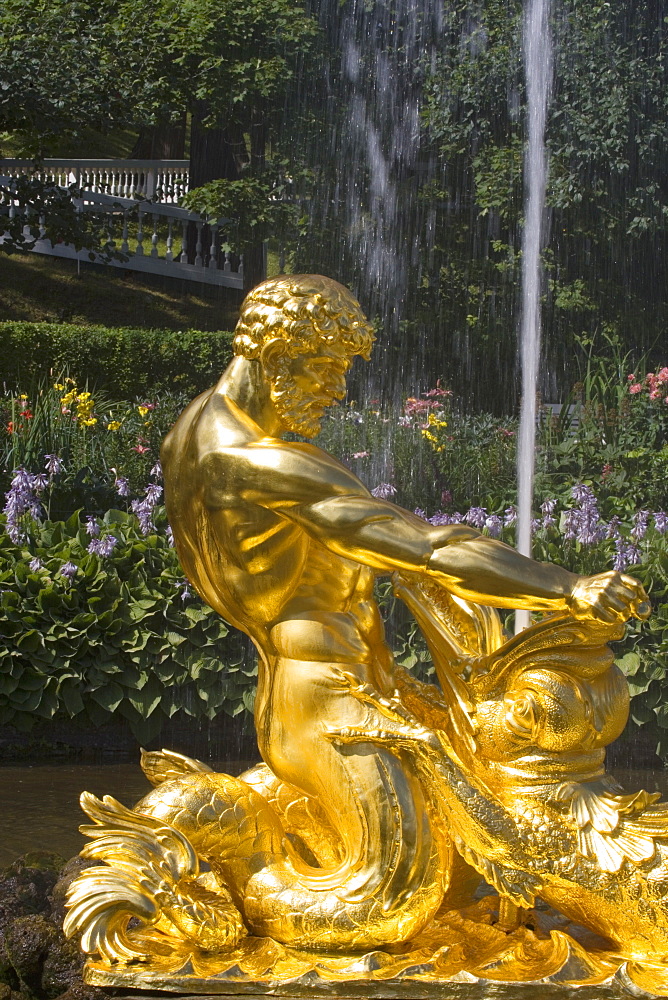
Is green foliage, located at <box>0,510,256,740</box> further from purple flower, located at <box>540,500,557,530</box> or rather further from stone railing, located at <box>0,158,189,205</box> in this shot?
stone railing, located at <box>0,158,189,205</box>

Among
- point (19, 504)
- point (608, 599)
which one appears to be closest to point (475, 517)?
point (19, 504)

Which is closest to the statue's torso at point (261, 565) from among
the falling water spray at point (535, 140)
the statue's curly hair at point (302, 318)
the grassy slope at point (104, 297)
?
the statue's curly hair at point (302, 318)

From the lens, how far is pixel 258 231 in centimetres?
1149

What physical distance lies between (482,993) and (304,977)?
12.0 inches

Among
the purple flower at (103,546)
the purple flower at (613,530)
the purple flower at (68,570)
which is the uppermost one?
the purple flower at (613,530)

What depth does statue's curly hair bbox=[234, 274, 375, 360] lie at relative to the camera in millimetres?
2100

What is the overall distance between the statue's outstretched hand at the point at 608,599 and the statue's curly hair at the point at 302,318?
581 mm

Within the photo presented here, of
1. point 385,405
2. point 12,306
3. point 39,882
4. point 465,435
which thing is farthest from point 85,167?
point 39,882

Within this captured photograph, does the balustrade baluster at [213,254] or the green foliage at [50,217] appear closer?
the green foliage at [50,217]

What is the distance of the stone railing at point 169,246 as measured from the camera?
590 inches

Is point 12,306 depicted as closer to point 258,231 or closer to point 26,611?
point 258,231

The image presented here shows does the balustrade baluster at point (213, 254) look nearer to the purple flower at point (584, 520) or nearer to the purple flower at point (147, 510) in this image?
the purple flower at point (147, 510)

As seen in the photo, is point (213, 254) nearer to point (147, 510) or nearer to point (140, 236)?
point (140, 236)

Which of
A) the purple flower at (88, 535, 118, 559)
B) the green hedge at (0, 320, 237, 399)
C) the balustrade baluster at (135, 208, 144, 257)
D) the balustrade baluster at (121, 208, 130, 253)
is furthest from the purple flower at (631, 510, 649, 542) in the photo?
the balustrade baluster at (135, 208, 144, 257)
